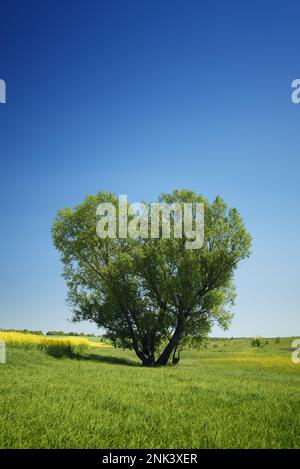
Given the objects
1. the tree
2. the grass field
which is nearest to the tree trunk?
the tree

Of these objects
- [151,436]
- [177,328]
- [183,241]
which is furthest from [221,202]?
[151,436]

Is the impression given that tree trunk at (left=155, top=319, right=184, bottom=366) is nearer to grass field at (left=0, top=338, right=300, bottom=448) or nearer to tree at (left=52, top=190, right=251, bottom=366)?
tree at (left=52, top=190, right=251, bottom=366)

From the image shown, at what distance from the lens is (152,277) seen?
37.1 metres

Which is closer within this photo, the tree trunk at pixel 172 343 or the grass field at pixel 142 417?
the grass field at pixel 142 417

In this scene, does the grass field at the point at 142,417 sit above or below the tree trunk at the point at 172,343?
above

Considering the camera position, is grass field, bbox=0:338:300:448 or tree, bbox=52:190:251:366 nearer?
grass field, bbox=0:338:300:448

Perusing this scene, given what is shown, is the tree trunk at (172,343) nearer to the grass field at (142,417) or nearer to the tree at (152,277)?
the tree at (152,277)

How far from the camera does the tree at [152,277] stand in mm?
36406

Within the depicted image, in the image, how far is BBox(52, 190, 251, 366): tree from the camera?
36.4 m

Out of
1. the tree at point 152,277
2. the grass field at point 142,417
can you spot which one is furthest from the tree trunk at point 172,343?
the grass field at point 142,417

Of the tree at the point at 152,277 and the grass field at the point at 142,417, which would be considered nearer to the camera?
the grass field at the point at 142,417

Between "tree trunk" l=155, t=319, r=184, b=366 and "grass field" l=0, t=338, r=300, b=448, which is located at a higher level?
"grass field" l=0, t=338, r=300, b=448
